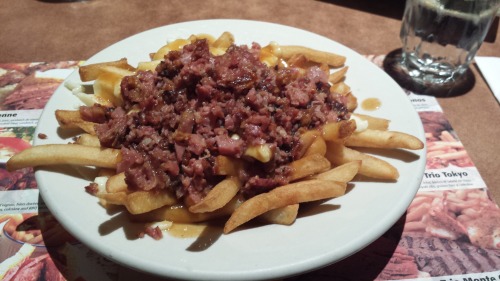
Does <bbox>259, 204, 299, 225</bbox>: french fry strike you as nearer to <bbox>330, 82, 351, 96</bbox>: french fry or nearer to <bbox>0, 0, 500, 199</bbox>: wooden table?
<bbox>330, 82, 351, 96</bbox>: french fry

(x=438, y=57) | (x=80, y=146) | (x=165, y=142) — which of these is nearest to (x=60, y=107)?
(x=80, y=146)

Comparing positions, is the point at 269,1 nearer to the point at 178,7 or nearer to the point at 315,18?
the point at 315,18

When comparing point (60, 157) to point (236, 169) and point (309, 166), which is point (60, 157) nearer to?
point (236, 169)

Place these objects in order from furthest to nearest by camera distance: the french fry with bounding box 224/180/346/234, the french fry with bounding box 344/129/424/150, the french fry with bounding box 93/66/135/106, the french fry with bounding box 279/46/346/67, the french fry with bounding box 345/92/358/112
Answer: the french fry with bounding box 279/46/346/67
the french fry with bounding box 345/92/358/112
the french fry with bounding box 93/66/135/106
the french fry with bounding box 344/129/424/150
the french fry with bounding box 224/180/346/234

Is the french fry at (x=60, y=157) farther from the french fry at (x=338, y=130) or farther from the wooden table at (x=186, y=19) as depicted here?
the wooden table at (x=186, y=19)

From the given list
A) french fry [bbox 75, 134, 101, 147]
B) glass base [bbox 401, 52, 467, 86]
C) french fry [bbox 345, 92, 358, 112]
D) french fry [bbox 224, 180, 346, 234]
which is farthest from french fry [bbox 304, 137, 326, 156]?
glass base [bbox 401, 52, 467, 86]
